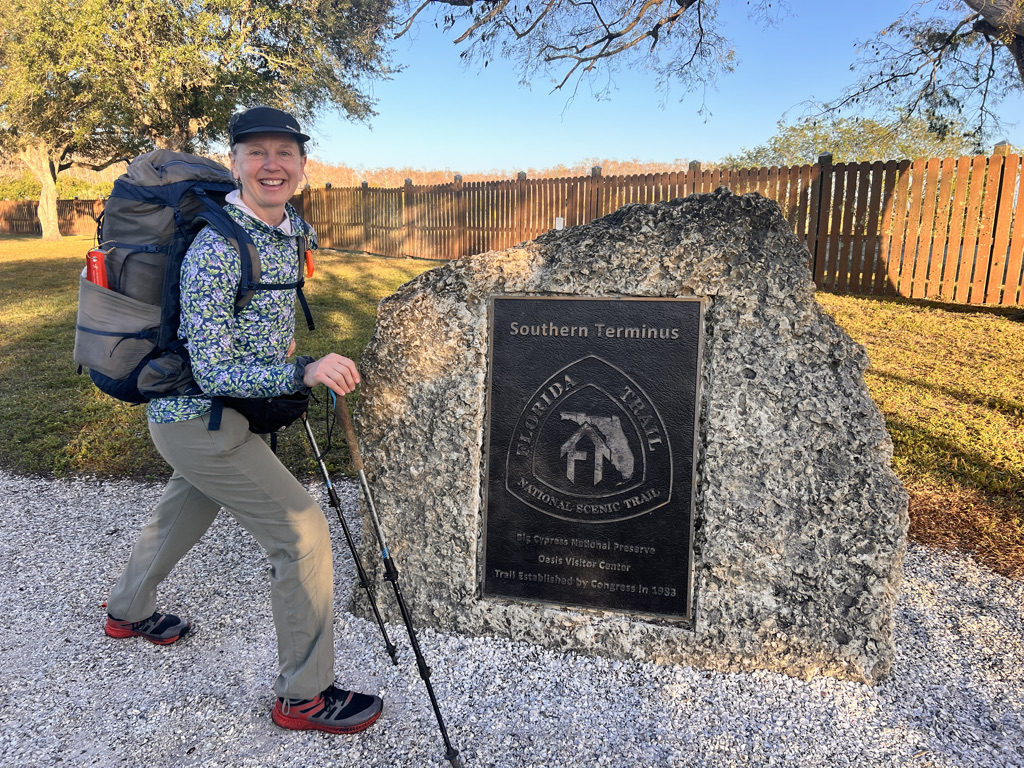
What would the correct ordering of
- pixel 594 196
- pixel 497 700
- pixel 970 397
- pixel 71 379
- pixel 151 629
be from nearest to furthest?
pixel 497 700 < pixel 151 629 < pixel 970 397 < pixel 71 379 < pixel 594 196

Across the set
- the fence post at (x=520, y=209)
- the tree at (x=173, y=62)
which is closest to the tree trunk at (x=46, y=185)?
the tree at (x=173, y=62)

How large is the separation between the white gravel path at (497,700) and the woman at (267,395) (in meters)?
0.27

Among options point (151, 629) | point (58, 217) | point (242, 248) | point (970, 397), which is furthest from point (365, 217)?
point (58, 217)

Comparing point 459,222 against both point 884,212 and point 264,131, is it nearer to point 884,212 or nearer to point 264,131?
point 884,212

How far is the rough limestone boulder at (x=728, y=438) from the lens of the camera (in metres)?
2.69

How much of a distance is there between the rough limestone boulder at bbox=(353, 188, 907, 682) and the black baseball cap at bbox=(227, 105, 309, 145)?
2.82 feet

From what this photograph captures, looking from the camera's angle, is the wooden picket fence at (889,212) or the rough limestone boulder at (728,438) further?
the wooden picket fence at (889,212)

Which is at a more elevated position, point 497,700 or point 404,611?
point 404,611

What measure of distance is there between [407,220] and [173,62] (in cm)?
642

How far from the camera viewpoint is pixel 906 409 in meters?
5.80

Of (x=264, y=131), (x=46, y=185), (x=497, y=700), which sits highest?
(x=46, y=185)

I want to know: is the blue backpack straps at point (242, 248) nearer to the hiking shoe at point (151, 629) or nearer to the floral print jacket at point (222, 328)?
the floral print jacket at point (222, 328)

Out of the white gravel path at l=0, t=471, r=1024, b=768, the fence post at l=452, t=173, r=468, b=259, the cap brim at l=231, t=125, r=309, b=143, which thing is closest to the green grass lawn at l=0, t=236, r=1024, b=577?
the white gravel path at l=0, t=471, r=1024, b=768

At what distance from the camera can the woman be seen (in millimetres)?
2195
